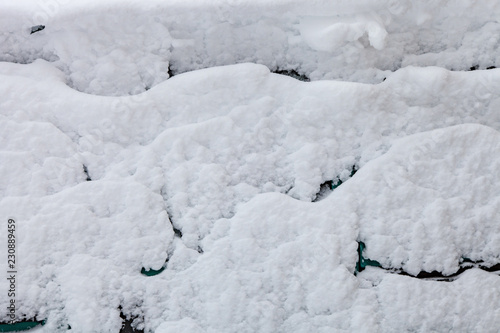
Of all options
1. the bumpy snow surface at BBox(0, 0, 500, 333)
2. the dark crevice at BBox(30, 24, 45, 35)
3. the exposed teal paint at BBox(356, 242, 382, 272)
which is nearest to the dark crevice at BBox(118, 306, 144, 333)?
the bumpy snow surface at BBox(0, 0, 500, 333)

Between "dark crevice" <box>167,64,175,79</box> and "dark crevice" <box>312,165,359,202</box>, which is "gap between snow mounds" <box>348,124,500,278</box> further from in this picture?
"dark crevice" <box>167,64,175,79</box>

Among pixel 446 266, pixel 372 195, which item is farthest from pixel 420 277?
pixel 372 195

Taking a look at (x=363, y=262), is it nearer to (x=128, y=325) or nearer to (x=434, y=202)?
(x=434, y=202)

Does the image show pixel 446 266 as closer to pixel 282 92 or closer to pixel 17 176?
pixel 282 92

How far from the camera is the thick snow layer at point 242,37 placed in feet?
3.53

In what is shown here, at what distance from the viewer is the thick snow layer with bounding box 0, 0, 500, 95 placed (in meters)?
1.08

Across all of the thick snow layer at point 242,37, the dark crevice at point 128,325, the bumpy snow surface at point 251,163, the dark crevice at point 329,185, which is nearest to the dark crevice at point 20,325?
the bumpy snow surface at point 251,163

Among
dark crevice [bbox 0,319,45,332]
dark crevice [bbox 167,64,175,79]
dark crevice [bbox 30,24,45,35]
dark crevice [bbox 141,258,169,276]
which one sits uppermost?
dark crevice [bbox 30,24,45,35]

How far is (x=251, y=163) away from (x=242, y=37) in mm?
284

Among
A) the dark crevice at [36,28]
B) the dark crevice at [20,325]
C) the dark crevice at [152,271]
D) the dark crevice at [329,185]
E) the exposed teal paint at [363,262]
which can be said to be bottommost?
the dark crevice at [20,325]

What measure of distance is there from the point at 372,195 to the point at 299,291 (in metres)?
0.24

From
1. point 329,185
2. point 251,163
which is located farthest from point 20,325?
point 329,185

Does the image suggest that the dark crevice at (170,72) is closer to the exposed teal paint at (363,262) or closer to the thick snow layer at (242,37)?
the thick snow layer at (242,37)

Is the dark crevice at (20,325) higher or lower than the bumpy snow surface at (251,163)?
lower
